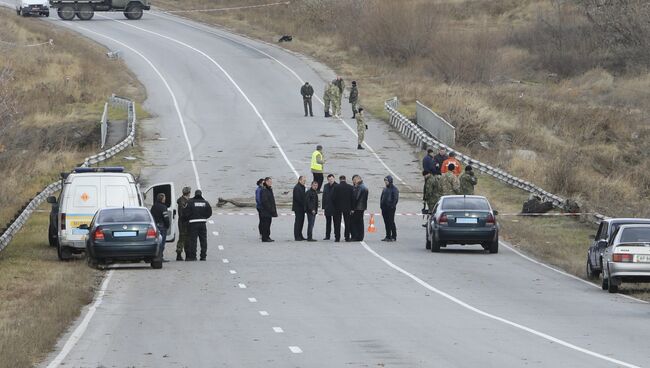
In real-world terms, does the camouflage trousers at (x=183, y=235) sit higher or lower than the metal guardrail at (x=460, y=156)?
higher

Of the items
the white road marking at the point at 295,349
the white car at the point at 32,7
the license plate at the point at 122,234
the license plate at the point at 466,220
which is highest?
the white car at the point at 32,7

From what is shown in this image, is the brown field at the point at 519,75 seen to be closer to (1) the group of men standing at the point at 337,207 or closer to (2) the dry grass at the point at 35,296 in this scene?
(1) the group of men standing at the point at 337,207

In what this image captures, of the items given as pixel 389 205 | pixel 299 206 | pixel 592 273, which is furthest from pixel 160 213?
pixel 592 273

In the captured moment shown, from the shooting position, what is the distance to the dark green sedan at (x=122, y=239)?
25188 mm

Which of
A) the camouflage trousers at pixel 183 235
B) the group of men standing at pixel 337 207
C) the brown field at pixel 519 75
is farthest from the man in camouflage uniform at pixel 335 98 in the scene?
the camouflage trousers at pixel 183 235

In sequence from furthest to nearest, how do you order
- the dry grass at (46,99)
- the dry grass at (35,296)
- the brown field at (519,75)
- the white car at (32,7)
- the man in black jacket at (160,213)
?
the white car at (32,7)
the dry grass at (46,99)
the brown field at (519,75)
the man in black jacket at (160,213)
the dry grass at (35,296)

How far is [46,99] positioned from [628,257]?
44830 mm

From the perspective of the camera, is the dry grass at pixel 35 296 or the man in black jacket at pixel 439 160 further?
the man in black jacket at pixel 439 160

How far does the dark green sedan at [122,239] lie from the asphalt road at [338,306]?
447mm

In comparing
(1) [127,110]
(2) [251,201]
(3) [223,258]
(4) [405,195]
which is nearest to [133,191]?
(3) [223,258]

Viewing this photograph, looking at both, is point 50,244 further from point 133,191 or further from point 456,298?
point 456,298

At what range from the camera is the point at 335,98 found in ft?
192

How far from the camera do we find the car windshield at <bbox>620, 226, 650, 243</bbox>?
22.9 meters

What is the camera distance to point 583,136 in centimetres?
6012
